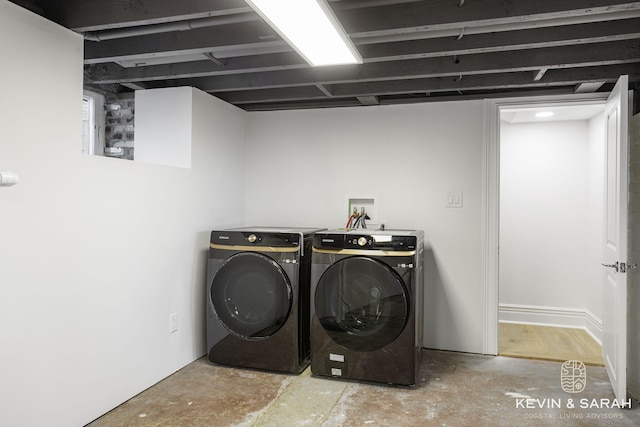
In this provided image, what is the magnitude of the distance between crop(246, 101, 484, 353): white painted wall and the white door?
0.84m

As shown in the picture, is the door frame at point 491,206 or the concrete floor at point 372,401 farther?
the door frame at point 491,206

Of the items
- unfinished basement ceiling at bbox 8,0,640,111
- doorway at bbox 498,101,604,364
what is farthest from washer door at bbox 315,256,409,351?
doorway at bbox 498,101,604,364

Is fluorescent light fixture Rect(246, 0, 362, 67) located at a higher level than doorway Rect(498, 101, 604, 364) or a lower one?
higher

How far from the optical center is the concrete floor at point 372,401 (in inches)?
94.4

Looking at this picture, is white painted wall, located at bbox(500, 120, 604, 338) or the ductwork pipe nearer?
the ductwork pipe

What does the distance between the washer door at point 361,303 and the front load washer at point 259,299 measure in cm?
20

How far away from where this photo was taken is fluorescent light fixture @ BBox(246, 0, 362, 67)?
1.73 meters

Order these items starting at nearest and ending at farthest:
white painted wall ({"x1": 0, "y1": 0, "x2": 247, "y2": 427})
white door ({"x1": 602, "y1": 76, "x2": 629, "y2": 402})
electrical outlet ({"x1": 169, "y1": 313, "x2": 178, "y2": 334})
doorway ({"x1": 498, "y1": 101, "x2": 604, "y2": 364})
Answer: white painted wall ({"x1": 0, "y1": 0, "x2": 247, "y2": 427}) < white door ({"x1": 602, "y1": 76, "x2": 629, "y2": 402}) < electrical outlet ({"x1": 169, "y1": 313, "x2": 178, "y2": 334}) < doorway ({"x1": 498, "y1": 101, "x2": 604, "y2": 364})

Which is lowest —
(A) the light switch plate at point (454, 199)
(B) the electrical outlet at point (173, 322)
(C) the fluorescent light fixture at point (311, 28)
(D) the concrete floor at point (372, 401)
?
(D) the concrete floor at point (372, 401)

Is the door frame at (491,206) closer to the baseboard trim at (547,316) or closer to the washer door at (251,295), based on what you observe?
the baseboard trim at (547,316)

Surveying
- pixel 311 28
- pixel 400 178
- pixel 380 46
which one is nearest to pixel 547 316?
pixel 400 178

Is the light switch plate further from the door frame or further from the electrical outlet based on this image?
the electrical outlet

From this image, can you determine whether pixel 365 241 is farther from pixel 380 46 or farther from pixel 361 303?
pixel 380 46

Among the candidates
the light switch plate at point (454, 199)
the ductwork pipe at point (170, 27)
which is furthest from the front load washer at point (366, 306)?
the ductwork pipe at point (170, 27)
